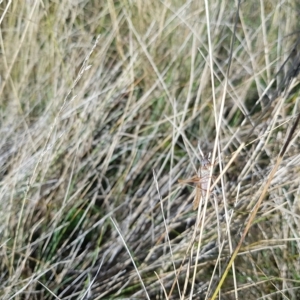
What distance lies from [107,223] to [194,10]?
606 mm

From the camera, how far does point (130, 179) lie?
3.76 ft

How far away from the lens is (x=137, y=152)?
1180 millimetres

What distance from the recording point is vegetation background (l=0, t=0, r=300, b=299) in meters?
0.94

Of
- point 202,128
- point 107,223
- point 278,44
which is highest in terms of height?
point 278,44

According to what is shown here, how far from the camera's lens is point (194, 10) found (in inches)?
50.9

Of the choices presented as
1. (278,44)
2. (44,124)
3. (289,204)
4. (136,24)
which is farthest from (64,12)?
(289,204)

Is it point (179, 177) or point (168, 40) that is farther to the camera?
point (168, 40)

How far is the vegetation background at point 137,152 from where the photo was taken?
37.1 inches

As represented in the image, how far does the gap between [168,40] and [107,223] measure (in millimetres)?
539

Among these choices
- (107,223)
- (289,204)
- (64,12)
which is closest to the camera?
(289,204)

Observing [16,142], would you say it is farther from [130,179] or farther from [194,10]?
[194,10]

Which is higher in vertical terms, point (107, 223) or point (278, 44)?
point (278, 44)

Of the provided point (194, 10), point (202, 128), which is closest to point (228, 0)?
point (194, 10)

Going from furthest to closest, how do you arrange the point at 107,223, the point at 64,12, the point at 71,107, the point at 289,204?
the point at 64,12 < the point at 71,107 < the point at 107,223 < the point at 289,204
